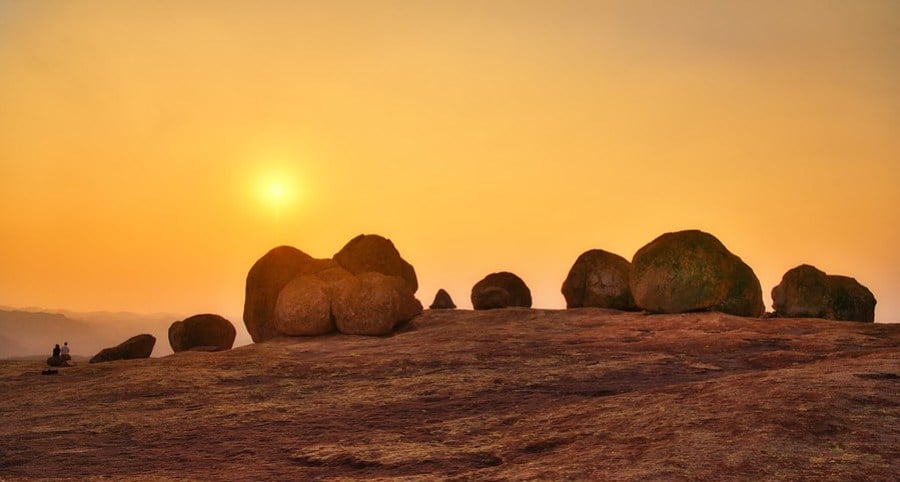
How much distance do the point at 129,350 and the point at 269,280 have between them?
22.0 feet

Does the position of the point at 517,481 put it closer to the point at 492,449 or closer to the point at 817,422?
the point at 492,449

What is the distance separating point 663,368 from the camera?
14594mm

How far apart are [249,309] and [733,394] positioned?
24846 mm

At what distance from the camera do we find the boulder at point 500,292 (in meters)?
35.9

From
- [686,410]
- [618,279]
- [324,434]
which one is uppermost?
[618,279]

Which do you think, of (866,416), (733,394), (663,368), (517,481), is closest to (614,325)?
(663,368)

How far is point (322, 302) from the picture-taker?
→ 26156 mm

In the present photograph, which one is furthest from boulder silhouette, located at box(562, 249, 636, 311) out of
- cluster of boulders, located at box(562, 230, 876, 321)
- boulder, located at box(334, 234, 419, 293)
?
boulder, located at box(334, 234, 419, 293)

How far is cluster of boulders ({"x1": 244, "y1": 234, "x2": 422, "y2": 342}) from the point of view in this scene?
2545 cm

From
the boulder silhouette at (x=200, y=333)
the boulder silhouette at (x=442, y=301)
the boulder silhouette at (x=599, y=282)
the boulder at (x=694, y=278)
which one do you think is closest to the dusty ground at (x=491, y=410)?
the boulder at (x=694, y=278)

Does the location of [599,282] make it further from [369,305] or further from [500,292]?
[369,305]

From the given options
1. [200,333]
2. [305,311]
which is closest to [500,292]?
[305,311]

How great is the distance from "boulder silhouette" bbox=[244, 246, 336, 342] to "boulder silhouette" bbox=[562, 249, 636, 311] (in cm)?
1077

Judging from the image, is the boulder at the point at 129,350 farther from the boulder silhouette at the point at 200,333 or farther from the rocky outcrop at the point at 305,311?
the rocky outcrop at the point at 305,311
